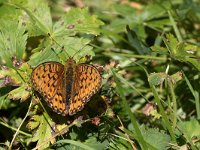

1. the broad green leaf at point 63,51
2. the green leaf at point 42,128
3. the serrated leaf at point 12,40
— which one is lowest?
the green leaf at point 42,128

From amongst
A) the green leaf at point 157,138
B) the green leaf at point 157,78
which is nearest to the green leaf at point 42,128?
the green leaf at point 157,138

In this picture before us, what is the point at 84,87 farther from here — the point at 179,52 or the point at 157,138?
the point at 179,52

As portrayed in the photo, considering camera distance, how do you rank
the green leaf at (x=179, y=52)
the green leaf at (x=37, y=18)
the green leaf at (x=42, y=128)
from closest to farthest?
the green leaf at (x=42, y=128)
the green leaf at (x=179, y=52)
the green leaf at (x=37, y=18)

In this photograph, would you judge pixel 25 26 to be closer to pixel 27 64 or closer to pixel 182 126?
pixel 27 64

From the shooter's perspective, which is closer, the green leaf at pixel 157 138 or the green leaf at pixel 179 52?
the green leaf at pixel 157 138

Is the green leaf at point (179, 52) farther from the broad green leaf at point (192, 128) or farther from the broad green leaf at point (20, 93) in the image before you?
the broad green leaf at point (20, 93)

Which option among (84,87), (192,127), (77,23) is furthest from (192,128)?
(77,23)

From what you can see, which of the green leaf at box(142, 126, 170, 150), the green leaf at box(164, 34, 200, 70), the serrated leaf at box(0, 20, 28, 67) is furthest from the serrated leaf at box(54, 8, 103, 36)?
the green leaf at box(142, 126, 170, 150)
